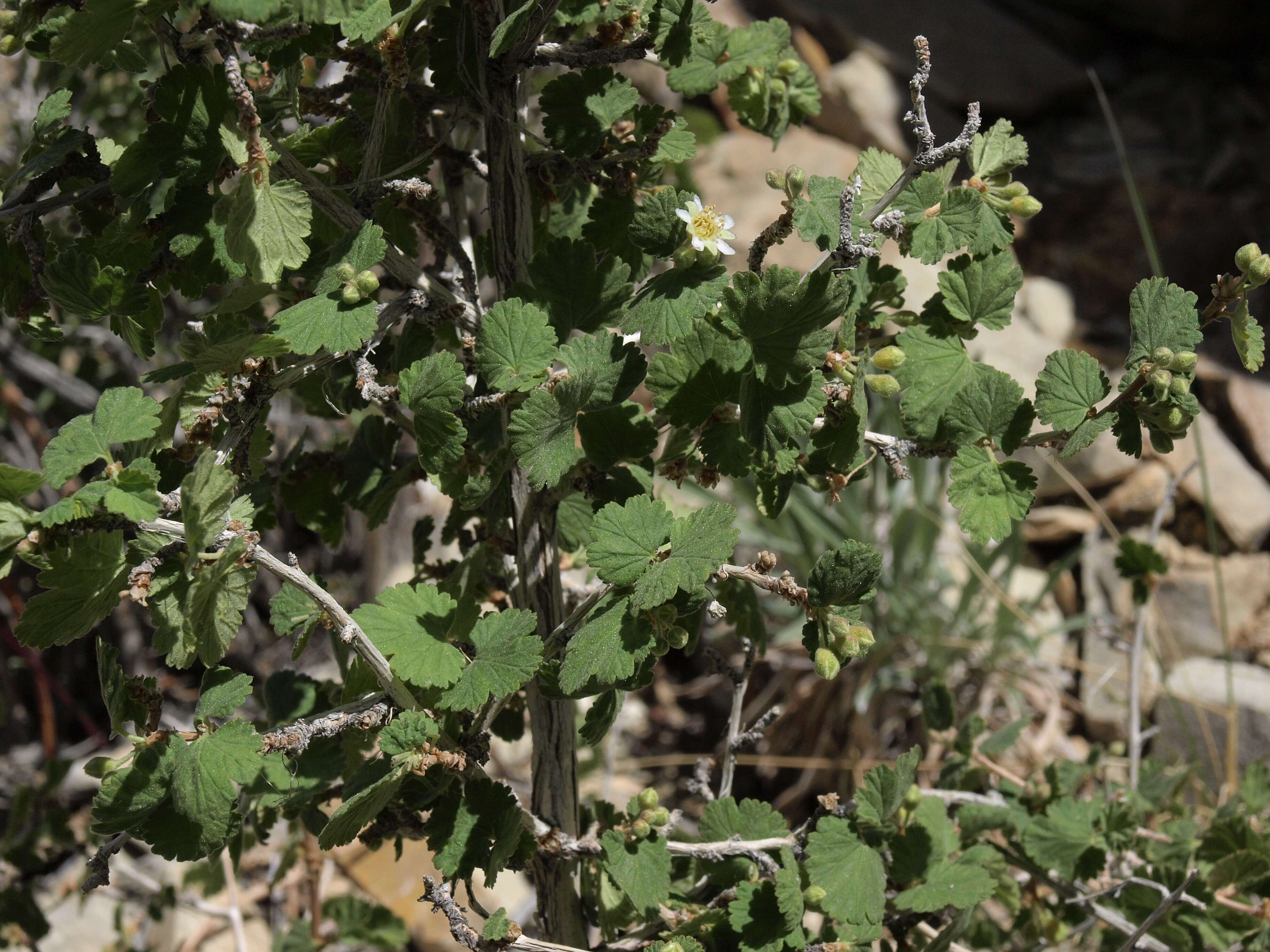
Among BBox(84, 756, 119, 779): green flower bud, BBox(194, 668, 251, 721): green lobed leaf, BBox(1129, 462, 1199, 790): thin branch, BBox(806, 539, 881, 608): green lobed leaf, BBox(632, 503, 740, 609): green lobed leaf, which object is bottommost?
BBox(1129, 462, 1199, 790): thin branch

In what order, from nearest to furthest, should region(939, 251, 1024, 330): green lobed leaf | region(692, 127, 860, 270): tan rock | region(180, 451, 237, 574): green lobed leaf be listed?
region(180, 451, 237, 574): green lobed leaf < region(939, 251, 1024, 330): green lobed leaf < region(692, 127, 860, 270): tan rock

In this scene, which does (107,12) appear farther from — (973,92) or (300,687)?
(973,92)

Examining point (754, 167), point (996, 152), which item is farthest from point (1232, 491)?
point (996, 152)

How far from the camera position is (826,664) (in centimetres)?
85

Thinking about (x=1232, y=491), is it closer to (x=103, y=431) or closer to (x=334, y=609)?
(x=334, y=609)

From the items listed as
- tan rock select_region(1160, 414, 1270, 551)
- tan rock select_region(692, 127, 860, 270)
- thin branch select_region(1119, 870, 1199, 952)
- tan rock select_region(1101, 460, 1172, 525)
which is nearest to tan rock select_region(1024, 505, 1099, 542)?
tan rock select_region(1101, 460, 1172, 525)

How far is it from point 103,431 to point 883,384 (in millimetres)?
662

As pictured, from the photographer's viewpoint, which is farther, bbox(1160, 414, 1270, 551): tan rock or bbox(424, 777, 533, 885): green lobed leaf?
bbox(1160, 414, 1270, 551): tan rock

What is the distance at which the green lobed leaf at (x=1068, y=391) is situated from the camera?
918 mm

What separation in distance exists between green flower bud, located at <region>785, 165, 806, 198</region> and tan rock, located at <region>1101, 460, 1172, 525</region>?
2979 mm

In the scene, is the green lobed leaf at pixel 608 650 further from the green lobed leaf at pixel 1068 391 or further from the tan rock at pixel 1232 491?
the tan rock at pixel 1232 491

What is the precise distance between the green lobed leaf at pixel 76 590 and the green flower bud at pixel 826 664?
57cm

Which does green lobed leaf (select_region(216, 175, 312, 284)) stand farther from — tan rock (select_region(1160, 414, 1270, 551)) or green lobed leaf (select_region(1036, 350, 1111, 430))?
tan rock (select_region(1160, 414, 1270, 551))

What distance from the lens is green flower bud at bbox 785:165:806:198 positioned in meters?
0.87
